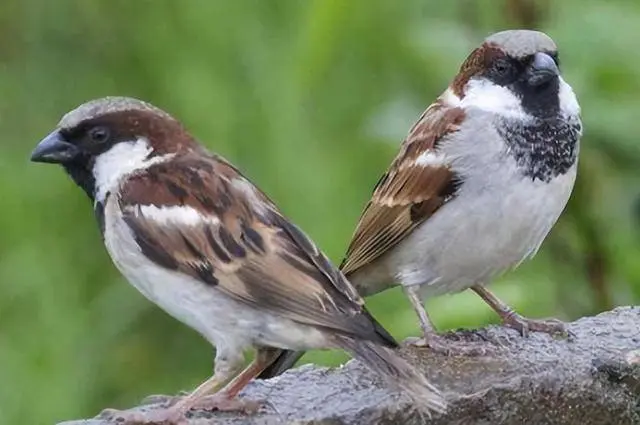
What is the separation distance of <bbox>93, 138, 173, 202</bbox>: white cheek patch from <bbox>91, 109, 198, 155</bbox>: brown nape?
14 mm

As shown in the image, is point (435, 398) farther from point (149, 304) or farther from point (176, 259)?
point (149, 304)

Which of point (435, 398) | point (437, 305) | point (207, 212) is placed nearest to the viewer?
point (435, 398)

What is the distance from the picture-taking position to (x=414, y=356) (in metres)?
3.14

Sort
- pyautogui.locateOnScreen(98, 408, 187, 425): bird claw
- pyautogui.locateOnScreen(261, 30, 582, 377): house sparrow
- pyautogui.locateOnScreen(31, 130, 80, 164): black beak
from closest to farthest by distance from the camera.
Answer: pyautogui.locateOnScreen(98, 408, 187, 425): bird claw, pyautogui.locateOnScreen(31, 130, 80, 164): black beak, pyautogui.locateOnScreen(261, 30, 582, 377): house sparrow

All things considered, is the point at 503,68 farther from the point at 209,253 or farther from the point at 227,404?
the point at 227,404

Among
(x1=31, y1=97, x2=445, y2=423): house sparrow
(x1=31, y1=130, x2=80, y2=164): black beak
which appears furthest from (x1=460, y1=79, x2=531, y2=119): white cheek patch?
(x1=31, y1=130, x2=80, y2=164): black beak

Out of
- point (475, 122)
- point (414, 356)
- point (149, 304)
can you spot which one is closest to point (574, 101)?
point (475, 122)

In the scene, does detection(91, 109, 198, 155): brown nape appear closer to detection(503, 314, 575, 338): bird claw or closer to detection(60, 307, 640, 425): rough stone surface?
→ detection(60, 307, 640, 425): rough stone surface

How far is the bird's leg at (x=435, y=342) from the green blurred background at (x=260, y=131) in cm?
17

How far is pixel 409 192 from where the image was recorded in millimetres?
3377

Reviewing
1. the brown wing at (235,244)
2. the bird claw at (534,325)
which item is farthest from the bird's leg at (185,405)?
the bird claw at (534,325)

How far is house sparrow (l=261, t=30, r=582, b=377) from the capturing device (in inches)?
129

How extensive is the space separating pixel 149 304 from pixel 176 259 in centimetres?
149

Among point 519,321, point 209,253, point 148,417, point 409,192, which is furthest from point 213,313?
point 519,321
